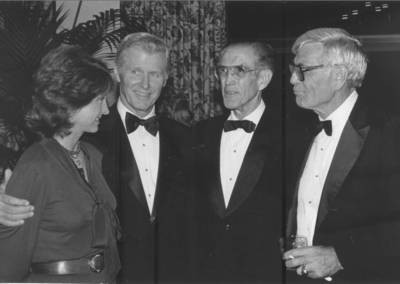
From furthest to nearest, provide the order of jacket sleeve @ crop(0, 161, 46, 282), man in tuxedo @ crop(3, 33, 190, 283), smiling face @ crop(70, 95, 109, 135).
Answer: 1. man in tuxedo @ crop(3, 33, 190, 283)
2. smiling face @ crop(70, 95, 109, 135)
3. jacket sleeve @ crop(0, 161, 46, 282)

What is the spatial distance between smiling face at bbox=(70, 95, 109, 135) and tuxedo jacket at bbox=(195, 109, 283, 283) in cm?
77

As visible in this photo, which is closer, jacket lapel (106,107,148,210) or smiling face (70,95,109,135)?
smiling face (70,95,109,135)

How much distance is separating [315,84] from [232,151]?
2.69ft

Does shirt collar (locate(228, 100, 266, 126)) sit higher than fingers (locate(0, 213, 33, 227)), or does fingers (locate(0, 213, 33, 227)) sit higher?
shirt collar (locate(228, 100, 266, 126))

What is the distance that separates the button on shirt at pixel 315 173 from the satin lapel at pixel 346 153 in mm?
38

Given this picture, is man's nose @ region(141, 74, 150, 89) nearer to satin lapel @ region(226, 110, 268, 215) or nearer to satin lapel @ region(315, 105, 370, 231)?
satin lapel @ region(226, 110, 268, 215)

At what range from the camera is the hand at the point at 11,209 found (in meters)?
4.88

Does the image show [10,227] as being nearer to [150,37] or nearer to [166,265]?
[166,265]

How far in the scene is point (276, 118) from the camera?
5.18 meters

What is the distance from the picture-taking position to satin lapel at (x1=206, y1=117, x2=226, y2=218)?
5.23 m

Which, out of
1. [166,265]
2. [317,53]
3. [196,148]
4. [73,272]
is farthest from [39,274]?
[317,53]

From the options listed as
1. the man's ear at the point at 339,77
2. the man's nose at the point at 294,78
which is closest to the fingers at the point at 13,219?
the man's nose at the point at 294,78

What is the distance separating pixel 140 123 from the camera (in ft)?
17.2

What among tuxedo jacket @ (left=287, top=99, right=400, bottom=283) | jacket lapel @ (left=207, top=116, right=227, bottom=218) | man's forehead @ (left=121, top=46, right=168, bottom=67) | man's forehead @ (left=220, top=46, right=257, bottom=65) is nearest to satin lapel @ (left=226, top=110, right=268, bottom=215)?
jacket lapel @ (left=207, top=116, right=227, bottom=218)
